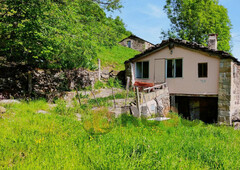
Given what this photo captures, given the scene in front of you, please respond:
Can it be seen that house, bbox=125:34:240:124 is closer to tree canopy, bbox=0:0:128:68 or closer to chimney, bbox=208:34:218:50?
chimney, bbox=208:34:218:50

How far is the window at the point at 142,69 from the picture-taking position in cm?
1648

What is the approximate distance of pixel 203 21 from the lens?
25.9 meters

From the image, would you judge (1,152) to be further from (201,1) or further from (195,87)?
(201,1)

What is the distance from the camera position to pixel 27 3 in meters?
7.84

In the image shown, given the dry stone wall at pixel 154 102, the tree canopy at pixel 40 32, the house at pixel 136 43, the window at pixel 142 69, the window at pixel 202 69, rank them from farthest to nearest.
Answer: the house at pixel 136 43 → the window at pixel 142 69 → the window at pixel 202 69 → the dry stone wall at pixel 154 102 → the tree canopy at pixel 40 32

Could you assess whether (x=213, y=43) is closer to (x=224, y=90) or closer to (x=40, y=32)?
(x=224, y=90)

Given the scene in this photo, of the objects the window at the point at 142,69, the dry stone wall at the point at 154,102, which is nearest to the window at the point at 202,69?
the dry stone wall at the point at 154,102

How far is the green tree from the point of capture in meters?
26.3

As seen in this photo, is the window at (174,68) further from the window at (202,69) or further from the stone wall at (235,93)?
the stone wall at (235,93)

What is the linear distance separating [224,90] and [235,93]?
1833mm

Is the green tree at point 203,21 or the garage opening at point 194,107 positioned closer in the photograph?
the garage opening at point 194,107

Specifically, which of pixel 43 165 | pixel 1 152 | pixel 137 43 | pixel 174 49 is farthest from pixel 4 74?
pixel 137 43

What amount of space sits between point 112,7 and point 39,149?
1287 centimetres

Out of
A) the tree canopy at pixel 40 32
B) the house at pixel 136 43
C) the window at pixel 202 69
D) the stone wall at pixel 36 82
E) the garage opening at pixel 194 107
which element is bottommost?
the garage opening at pixel 194 107
